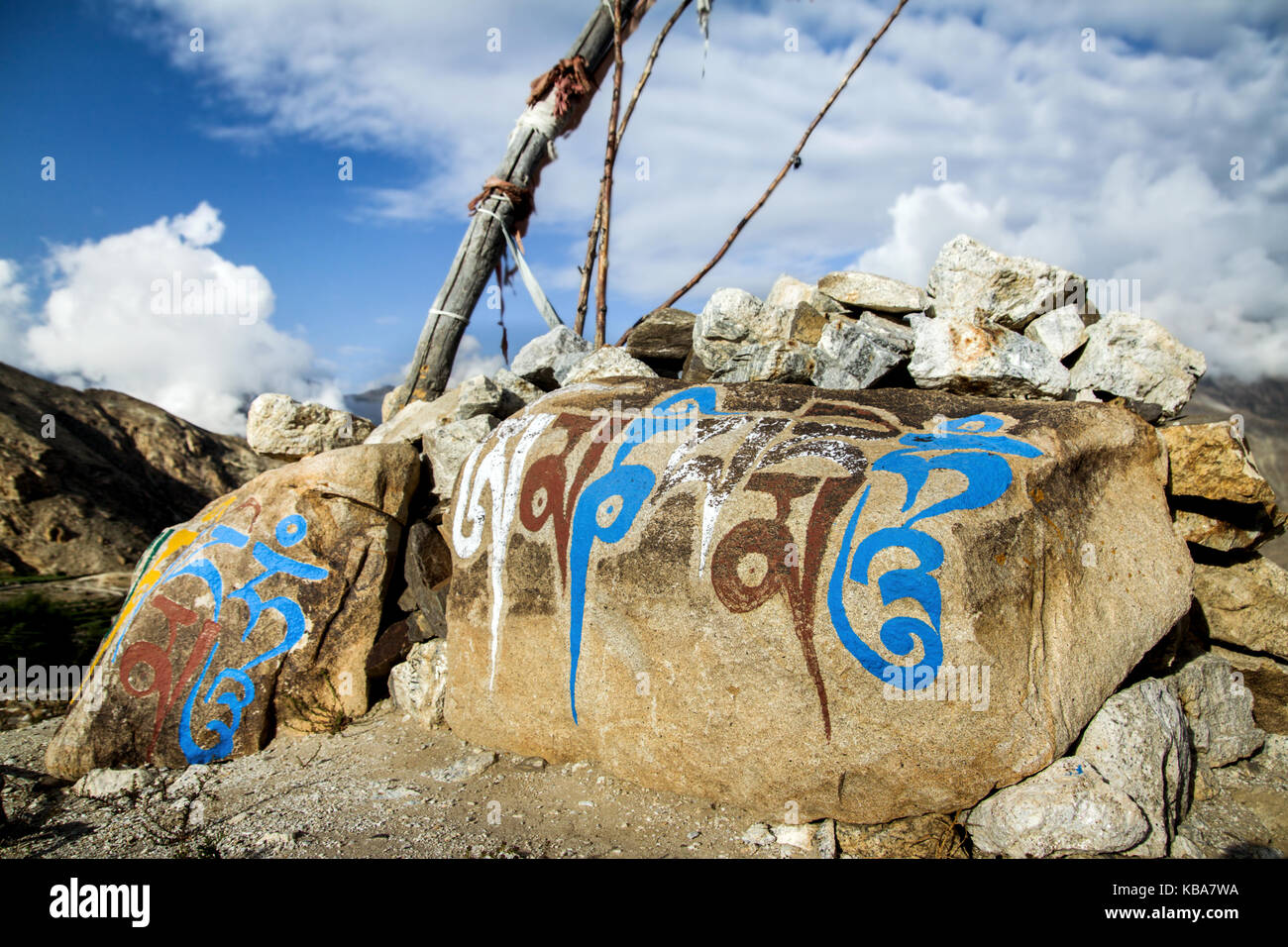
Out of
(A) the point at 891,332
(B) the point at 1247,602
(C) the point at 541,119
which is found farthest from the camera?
(C) the point at 541,119

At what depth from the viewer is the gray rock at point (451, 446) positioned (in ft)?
15.1

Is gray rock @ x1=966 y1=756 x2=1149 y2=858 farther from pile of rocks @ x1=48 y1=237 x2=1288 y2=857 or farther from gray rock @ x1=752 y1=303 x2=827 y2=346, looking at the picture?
gray rock @ x1=752 y1=303 x2=827 y2=346

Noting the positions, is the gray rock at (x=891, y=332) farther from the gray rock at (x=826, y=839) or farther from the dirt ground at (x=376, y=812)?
the dirt ground at (x=376, y=812)

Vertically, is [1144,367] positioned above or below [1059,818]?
above

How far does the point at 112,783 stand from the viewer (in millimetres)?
3633

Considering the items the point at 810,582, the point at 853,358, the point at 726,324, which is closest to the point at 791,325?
the point at 726,324

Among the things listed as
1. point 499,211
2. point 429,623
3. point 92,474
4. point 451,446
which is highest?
point 499,211

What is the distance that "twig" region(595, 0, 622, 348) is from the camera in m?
5.69

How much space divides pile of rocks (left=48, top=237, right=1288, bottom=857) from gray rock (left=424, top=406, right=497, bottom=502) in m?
0.02

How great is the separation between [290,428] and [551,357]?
1.87m

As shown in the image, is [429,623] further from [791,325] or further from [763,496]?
[791,325]

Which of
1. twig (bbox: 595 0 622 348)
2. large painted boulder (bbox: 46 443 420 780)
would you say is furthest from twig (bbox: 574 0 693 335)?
large painted boulder (bbox: 46 443 420 780)

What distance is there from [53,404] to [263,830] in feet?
27.8
